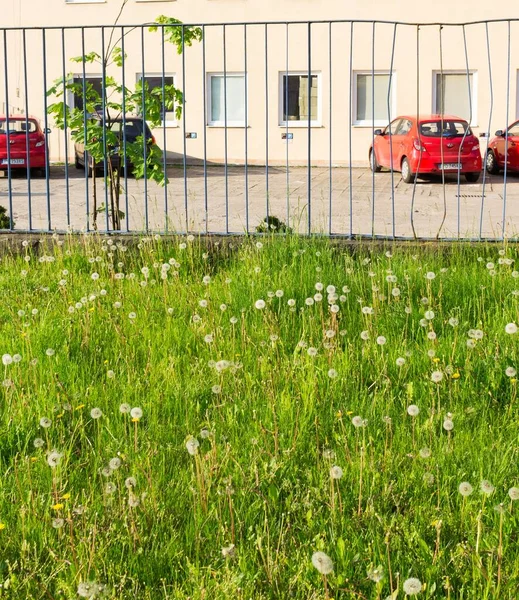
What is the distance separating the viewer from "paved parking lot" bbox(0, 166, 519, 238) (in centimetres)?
1274

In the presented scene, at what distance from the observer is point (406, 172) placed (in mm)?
23734

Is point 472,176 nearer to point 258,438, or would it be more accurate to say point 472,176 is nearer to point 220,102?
point 220,102

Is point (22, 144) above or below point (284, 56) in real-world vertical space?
below

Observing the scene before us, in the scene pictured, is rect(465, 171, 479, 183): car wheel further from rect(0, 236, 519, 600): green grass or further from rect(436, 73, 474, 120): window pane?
rect(0, 236, 519, 600): green grass

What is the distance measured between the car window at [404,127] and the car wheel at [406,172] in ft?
2.38

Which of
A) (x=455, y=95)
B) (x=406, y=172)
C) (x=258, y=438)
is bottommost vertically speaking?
(x=258, y=438)

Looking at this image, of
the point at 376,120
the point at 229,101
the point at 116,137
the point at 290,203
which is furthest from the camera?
the point at 229,101

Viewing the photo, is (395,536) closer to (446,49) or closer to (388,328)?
(388,328)

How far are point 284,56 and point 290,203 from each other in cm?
1454

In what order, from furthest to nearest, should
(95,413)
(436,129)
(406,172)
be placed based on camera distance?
(406,172) → (436,129) → (95,413)

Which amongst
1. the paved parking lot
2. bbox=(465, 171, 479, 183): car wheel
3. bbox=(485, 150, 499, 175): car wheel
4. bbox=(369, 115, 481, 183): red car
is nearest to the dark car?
the paved parking lot

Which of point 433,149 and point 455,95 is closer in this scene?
point 433,149

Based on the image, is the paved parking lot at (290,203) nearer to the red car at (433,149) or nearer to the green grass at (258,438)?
the red car at (433,149)

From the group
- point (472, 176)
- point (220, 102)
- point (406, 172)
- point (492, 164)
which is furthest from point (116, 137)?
point (220, 102)
